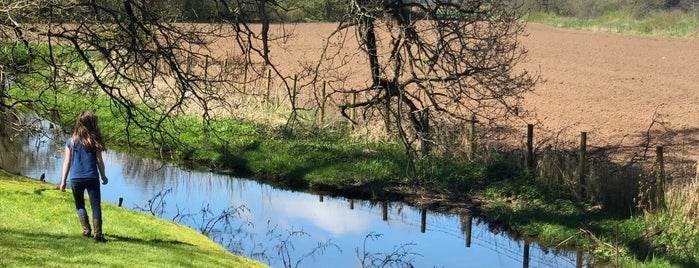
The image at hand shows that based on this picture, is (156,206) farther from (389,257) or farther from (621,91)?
(621,91)

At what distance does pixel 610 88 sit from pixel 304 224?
2097 centimetres

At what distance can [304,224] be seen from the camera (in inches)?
662

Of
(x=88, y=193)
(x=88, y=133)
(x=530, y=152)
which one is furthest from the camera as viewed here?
(x=530, y=152)

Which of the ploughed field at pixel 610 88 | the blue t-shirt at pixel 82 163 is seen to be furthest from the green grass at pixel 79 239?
A: the ploughed field at pixel 610 88

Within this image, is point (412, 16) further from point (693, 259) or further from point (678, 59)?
point (678, 59)

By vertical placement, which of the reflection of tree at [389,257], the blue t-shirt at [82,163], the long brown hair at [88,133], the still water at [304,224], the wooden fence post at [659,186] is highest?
the long brown hair at [88,133]

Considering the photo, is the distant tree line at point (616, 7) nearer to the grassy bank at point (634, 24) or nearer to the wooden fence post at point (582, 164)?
the grassy bank at point (634, 24)

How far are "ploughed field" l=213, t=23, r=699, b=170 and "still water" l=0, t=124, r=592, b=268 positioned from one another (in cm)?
279

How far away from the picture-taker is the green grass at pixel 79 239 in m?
9.74

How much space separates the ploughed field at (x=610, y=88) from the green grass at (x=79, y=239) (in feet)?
12.7

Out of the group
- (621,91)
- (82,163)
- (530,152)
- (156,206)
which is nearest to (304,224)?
(156,206)

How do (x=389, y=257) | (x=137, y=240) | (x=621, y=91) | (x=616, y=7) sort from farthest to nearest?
(x=616, y=7) → (x=621, y=91) → (x=389, y=257) → (x=137, y=240)

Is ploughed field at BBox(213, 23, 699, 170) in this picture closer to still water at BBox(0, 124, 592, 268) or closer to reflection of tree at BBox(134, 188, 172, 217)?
still water at BBox(0, 124, 592, 268)

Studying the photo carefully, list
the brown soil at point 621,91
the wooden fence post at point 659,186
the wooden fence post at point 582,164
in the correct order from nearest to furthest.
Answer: the wooden fence post at point 659,186 → the wooden fence post at point 582,164 → the brown soil at point 621,91
